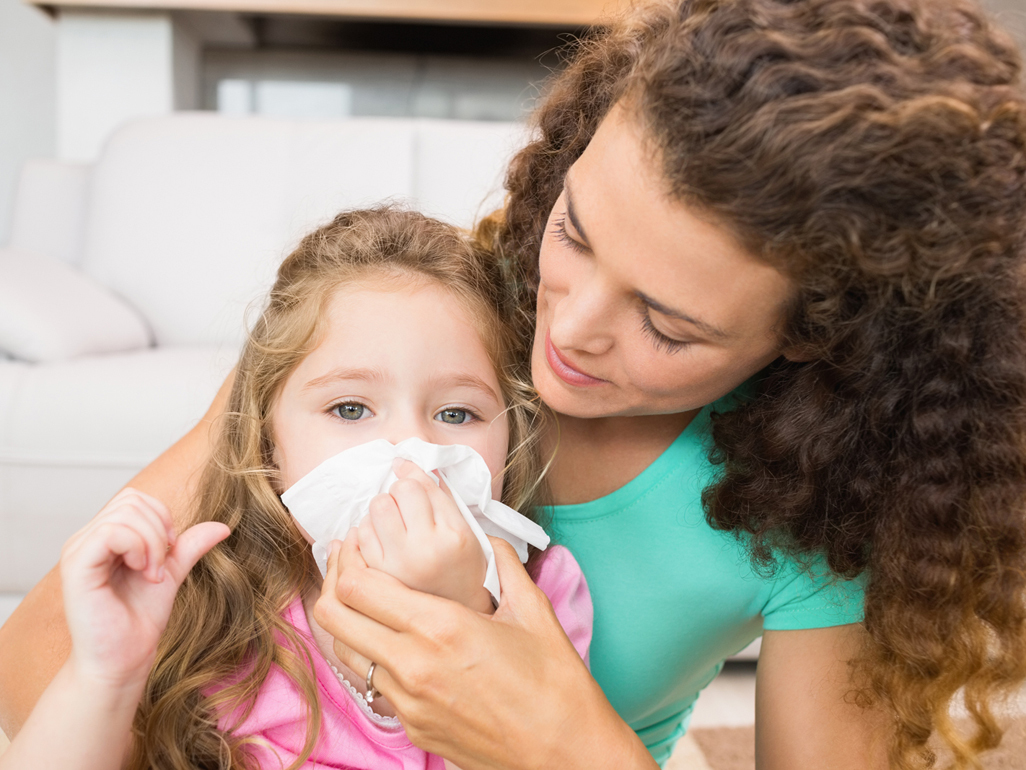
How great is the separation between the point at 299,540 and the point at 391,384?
25cm

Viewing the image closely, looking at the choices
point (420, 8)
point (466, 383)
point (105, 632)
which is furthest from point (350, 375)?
point (420, 8)

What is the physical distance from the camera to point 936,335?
0.84 meters

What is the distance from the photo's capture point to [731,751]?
1766 mm

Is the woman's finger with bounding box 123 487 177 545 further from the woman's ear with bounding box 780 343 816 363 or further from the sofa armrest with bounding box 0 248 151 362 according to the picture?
the sofa armrest with bounding box 0 248 151 362

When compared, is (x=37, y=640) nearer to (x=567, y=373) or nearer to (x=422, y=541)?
(x=422, y=541)

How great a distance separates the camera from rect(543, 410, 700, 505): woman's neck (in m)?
1.11

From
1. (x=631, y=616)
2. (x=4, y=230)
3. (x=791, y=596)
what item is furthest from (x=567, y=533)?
(x=4, y=230)

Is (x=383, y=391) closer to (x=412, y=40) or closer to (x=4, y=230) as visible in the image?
(x=412, y=40)

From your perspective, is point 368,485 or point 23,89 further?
point 23,89

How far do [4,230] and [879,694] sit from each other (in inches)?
169

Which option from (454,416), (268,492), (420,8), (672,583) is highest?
(420,8)

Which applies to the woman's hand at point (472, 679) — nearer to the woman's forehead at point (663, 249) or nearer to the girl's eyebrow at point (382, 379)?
the girl's eyebrow at point (382, 379)

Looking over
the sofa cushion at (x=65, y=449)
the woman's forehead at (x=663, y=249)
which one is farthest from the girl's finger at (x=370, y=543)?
the sofa cushion at (x=65, y=449)

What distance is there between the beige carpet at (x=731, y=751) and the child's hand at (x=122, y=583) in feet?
4.15
